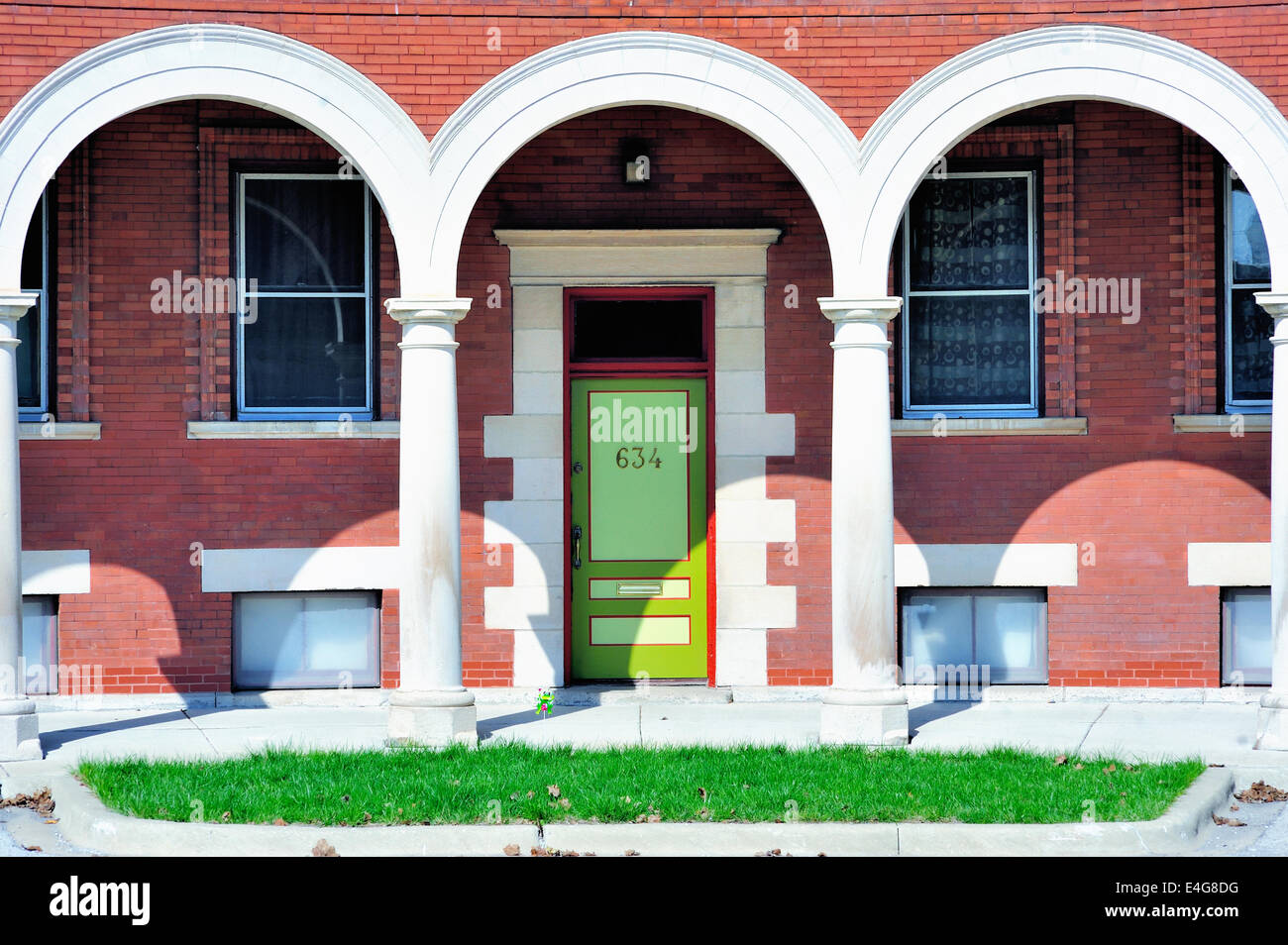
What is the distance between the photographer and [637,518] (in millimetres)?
11320

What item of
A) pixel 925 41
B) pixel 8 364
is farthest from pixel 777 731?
pixel 8 364

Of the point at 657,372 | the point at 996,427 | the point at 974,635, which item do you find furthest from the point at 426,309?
the point at 974,635

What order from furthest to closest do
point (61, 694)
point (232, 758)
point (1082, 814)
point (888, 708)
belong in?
point (61, 694) < point (888, 708) < point (232, 758) < point (1082, 814)

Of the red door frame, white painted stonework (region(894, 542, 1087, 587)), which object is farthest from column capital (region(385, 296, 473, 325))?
white painted stonework (region(894, 542, 1087, 587))

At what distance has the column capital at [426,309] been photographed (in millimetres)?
9484

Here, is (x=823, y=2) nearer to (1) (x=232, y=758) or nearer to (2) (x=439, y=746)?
(2) (x=439, y=746)

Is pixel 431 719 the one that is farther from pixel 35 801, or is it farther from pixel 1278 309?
pixel 1278 309

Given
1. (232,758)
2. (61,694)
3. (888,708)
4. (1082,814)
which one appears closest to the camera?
(1082,814)

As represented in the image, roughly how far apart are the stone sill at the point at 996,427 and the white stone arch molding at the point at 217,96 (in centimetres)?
380

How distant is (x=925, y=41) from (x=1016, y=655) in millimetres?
4463

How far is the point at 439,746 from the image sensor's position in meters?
9.27

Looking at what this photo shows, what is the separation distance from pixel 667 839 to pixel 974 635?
478cm

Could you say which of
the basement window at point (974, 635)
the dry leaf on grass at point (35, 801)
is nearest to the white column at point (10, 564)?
the dry leaf on grass at point (35, 801)

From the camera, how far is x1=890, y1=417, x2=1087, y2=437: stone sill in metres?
11.0
